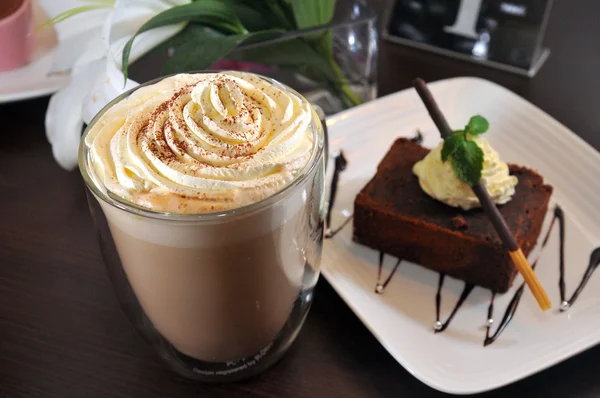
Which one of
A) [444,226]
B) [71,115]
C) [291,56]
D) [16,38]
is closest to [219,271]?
[444,226]

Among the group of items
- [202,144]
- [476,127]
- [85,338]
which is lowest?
[85,338]

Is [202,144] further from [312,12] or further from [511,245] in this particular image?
[312,12]

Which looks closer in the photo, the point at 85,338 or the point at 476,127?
the point at 85,338

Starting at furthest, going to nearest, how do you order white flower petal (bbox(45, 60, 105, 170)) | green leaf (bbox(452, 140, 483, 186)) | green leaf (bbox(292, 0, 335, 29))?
green leaf (bbox(292, 0, 335, 29))
white flower petal (bbox(45, 60, 105, 170))
green leaf (bbox(452, 140, 483, 186))

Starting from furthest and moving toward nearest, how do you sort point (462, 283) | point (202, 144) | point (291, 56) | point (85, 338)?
point (291, 56) < point (462, 283) < point (85, 338) < point (202, 144)

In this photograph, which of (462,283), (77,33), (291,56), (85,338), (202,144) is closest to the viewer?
(202,144)

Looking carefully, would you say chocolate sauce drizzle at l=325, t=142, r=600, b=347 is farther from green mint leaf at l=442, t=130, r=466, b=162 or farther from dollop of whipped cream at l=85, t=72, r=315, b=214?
dollop of whipped cream at l=85, t=72, r=315, b=214

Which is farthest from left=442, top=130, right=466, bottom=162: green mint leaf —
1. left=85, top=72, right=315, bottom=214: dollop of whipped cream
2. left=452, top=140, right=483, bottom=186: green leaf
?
left=85, top=72, right=315, bottom=214: dollop of whipped cream
